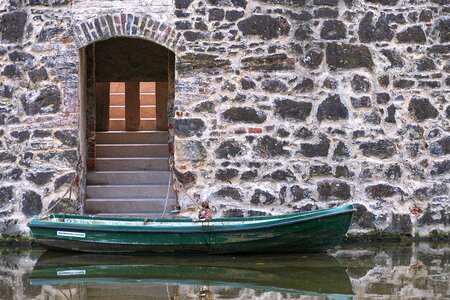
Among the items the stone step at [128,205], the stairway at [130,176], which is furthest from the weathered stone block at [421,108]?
the stone step at [128,205]

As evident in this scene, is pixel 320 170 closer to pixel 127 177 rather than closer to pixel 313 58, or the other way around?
pixel 313 58

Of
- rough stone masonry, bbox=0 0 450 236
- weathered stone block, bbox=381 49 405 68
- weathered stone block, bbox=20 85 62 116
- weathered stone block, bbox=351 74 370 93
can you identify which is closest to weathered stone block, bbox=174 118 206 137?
rough stone masonry, bbox=0 0 450 236

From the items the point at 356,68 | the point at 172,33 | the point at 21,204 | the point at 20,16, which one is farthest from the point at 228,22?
the point at 21,204

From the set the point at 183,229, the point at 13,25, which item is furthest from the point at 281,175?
the point at 13,25

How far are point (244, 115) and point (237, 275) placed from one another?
2.72 meters

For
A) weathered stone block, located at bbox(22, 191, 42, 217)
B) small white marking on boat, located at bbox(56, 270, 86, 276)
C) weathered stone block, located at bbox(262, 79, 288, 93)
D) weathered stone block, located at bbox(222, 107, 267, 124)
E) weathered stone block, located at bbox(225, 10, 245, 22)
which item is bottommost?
small white marking on boat, located at bbox(56, 270, 86, 276)

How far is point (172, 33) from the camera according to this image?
1315cm

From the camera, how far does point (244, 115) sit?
43.4 ft

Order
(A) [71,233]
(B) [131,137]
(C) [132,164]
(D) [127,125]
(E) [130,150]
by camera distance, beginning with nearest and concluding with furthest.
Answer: (A) [71,233], (C) [132,164], (E) [130,150], (B) [131,137], (D) [127,125]

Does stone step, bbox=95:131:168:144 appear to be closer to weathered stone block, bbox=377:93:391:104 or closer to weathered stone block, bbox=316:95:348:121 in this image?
weathered stone block, bbox=316:95:348:121

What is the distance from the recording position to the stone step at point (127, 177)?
1469 cm

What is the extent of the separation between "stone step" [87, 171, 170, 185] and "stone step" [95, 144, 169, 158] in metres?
0.60

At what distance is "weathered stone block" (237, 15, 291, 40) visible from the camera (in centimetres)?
1321

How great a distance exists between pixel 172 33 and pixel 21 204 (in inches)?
107
